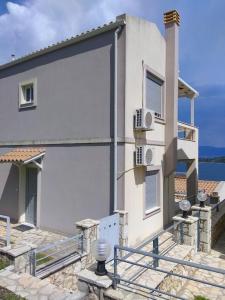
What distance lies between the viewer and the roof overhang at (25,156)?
448 inches

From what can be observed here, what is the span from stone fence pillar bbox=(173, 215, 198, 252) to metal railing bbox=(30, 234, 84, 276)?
14.0 ft

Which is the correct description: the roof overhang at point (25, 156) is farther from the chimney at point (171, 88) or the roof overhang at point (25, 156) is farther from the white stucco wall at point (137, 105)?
the chimney at point (171, 88)

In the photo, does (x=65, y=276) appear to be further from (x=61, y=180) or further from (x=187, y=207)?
(x=187, y=207)

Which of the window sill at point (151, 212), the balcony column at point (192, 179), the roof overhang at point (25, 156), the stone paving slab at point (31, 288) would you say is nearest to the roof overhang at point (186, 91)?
the balcony column at point (192, 179)

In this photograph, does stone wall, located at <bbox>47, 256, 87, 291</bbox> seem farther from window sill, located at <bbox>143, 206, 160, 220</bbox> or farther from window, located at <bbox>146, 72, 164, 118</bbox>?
window, located at <bbox>146, 72, 164, 118</bbox>

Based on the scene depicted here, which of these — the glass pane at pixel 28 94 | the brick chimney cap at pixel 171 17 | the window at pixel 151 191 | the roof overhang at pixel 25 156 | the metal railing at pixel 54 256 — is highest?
the brick chimney cap at pixel 171 17

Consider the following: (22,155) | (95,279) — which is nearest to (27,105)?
(22,155)

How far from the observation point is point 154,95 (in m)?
12.2

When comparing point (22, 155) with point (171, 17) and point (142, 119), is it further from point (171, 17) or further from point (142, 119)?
point (171, 17)

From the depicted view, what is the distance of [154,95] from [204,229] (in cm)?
639

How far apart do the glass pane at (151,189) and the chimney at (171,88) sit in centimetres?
102

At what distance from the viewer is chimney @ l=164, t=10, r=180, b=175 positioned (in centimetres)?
1284

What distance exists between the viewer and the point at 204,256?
11109 millimetres

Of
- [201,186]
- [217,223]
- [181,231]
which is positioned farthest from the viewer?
[201,186]
